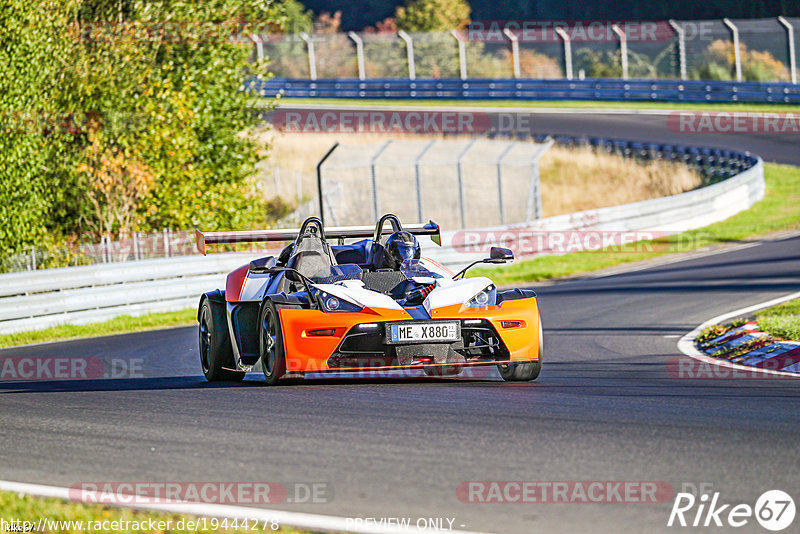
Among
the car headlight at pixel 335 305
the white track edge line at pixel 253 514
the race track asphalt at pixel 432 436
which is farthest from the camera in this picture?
the car headlight at pixel 335 305

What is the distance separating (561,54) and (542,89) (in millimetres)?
1998

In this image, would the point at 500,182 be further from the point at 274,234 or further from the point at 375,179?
the point at 274,234

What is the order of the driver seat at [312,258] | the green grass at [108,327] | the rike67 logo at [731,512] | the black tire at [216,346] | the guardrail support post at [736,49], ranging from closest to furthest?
the rike67 logo at [731,512] < the driver seat at [312,258] < the black tire at [216,346] < the green grass at [108,327] < the guardrail support post at [736,49]

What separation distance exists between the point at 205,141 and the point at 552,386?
63.4 feet

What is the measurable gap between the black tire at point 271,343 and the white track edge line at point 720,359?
14.1ft

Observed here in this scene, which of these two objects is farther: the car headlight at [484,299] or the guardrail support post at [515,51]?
the guardrail support post at [515,51]

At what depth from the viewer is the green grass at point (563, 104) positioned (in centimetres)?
4197

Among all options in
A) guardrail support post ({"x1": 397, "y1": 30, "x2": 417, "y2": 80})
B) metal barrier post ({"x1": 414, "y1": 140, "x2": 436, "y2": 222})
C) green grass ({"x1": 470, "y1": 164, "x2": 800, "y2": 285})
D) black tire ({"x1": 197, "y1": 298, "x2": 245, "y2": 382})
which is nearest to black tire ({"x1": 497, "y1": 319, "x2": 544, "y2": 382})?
black tire ({"x1": 197, "y1": 298, "x2": 245, "y2": 382})

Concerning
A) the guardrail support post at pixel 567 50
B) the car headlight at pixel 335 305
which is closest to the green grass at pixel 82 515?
the car headlight at pixel 335 305

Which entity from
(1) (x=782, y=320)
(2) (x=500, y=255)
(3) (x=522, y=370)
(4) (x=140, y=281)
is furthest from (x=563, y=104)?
(3) (x=522, y=370)

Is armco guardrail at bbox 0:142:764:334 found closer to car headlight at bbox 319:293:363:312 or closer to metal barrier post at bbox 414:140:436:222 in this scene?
metal barrier post at bbox 414:140:436:222

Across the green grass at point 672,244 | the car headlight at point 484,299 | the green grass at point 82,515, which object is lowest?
the green grass at point 672,244

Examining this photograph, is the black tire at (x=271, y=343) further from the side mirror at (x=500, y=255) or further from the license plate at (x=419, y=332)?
the side mirror at (x=500, y=255)

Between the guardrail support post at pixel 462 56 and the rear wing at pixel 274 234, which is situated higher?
the guardrail support post at pixel 462 56
